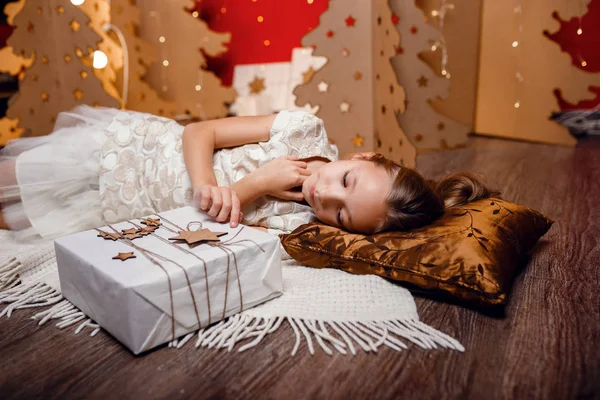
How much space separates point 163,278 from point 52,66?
6.40ft

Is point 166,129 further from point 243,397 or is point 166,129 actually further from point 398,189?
point 243,397

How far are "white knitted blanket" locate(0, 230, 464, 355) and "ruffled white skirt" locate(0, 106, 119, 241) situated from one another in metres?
0.24

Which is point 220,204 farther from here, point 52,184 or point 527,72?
point 527,72

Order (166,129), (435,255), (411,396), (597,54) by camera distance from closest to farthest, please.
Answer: (411,396)
(435,255)
(166,129)
(597,54)

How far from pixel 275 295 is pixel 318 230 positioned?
0.21 meters

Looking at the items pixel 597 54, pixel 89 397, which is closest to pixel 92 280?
pixel 89 397

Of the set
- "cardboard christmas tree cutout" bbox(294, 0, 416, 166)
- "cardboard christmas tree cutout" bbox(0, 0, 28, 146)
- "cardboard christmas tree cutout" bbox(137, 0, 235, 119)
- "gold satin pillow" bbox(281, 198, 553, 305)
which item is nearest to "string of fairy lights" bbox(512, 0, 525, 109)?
"cardboard christmas tree cutout" bbox(294, 0, 416, 166)

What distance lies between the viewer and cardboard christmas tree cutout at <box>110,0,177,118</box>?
286 centimetres

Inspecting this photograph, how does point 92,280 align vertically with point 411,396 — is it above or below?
above

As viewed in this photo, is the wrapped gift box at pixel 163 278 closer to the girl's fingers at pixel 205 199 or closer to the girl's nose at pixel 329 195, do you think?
the girl's fingers at pixel 205 199

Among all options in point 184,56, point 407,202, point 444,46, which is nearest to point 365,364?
point 407,202

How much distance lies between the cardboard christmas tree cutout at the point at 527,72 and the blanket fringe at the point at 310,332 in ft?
7.54

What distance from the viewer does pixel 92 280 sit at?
932 millimetres

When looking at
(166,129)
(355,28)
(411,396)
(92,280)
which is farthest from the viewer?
(355,28)
